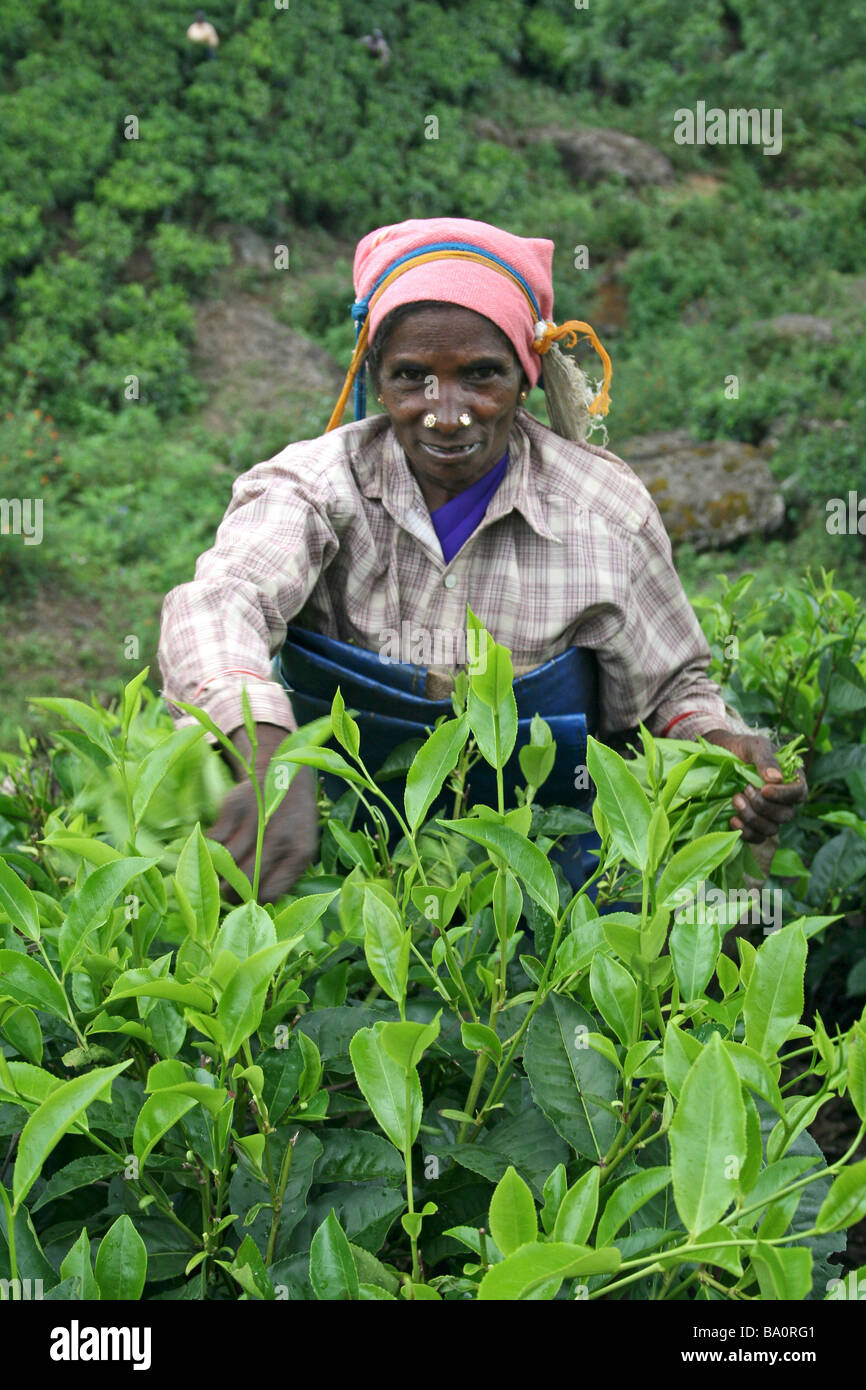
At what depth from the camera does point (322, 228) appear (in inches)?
386

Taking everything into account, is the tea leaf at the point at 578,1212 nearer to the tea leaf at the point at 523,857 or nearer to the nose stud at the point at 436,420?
the tea leaf at the point at 523,857

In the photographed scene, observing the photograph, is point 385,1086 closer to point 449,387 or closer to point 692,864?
point 692,864

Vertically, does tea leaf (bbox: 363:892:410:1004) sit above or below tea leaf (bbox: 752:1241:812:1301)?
above

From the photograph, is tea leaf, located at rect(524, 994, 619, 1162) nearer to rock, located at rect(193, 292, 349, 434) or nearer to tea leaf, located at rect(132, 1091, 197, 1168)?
tea leaf, located at rect(132, 1091, 197, 1168)

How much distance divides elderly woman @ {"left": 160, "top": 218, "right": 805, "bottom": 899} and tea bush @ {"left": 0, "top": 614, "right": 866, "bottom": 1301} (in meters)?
0.70

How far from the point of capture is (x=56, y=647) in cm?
574

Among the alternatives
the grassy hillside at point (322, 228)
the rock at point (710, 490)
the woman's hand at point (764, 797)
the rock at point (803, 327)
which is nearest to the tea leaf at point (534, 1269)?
the woman's hand at point (764, 797)

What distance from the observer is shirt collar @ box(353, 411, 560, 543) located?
6.07ft

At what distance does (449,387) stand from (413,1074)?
122 cm

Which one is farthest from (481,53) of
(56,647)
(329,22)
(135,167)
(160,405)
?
(56,647)

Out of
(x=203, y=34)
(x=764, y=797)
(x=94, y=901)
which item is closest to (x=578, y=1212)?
(x=94, y=901)

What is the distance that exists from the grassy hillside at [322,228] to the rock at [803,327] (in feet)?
0.32

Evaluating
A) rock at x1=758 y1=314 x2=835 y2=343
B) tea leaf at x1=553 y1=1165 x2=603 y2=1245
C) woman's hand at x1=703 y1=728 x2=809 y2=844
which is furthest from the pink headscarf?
rock at x1=758 y1=314 x2=835 y2=343
